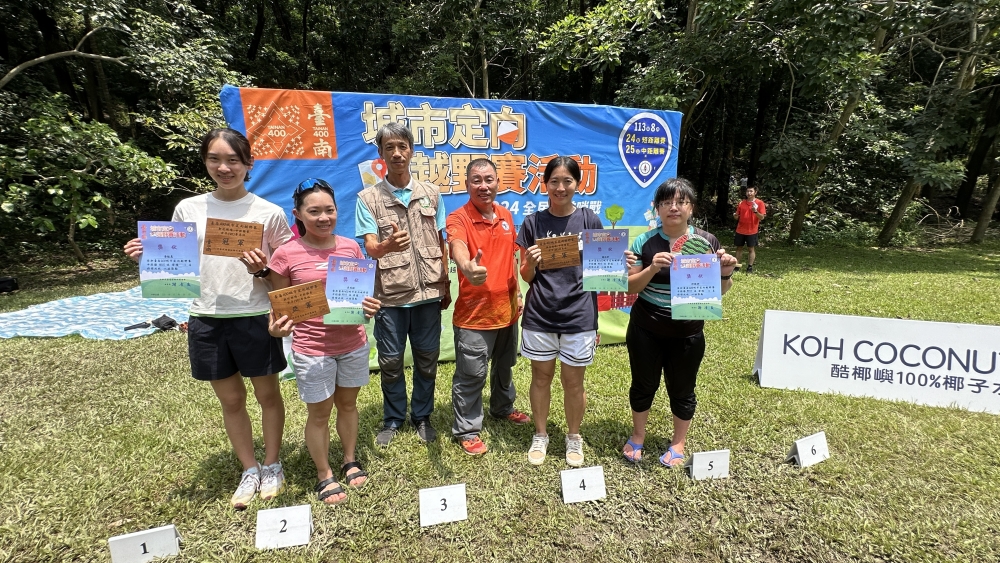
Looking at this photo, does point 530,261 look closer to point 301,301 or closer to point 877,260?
point 301,301

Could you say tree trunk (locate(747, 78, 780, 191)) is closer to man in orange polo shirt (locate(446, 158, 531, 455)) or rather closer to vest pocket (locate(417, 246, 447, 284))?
man in orange polo shirt (locate(446, 158, 531, 455))

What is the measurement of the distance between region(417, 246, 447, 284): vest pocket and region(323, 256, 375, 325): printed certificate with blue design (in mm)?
668

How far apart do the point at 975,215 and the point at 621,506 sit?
24.5 m

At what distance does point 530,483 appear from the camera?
Result: 8.50 feet

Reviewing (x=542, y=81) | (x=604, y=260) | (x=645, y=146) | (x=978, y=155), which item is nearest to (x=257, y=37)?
(x=542, y=81)

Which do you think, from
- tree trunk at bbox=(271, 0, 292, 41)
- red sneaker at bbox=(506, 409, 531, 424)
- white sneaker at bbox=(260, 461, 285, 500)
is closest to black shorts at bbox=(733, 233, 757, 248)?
red sneaker at bbox=(506, 409, 531, 424)

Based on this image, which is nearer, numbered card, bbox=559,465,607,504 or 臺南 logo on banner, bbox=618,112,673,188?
numbered card, bbox=559,465,607,504

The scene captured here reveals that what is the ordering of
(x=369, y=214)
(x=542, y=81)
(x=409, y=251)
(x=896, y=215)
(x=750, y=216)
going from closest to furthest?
(x=369, y=214) < (x=409, y=251) < (x=750, y=216) < (x=896, y=215) < (x=542, y=81)

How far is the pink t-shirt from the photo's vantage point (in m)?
2.07

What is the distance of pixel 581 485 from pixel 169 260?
238 cm

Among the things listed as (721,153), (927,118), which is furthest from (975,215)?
(927,118)

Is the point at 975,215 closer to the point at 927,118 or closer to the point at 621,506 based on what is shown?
the point at 927,118

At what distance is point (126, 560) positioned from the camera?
6.38 feet

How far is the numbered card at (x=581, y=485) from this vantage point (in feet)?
7.93
